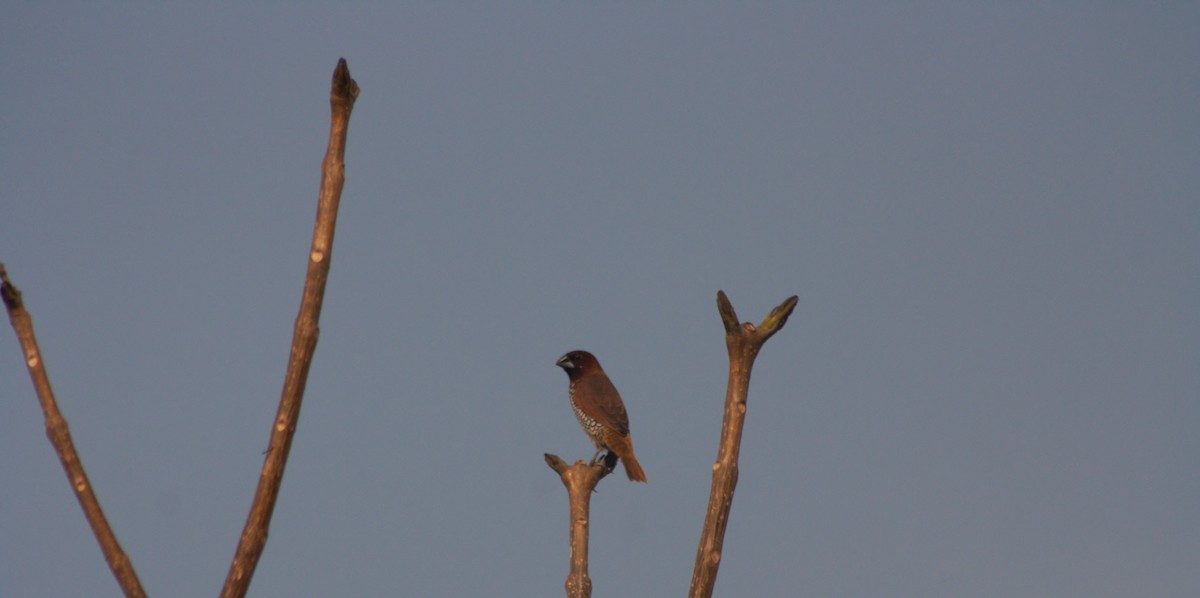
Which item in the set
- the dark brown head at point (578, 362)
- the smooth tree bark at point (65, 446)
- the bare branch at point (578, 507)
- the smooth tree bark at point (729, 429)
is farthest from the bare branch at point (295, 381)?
the dark brown head at point (578, 362)

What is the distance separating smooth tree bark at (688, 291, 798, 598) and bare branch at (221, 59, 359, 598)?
2.28 meters

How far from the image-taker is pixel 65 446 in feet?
16.8

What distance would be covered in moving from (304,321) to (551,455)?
3.85 m

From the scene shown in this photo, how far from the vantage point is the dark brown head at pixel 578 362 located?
1343 centimetres

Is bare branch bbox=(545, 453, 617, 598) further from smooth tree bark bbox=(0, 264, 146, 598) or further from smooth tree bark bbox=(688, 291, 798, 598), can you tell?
smooth tree bark bbox=(0, 264, 146, 598)

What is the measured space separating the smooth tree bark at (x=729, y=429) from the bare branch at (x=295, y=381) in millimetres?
2280

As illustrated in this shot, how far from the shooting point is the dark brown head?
13430mm

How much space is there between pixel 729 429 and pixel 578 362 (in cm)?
701

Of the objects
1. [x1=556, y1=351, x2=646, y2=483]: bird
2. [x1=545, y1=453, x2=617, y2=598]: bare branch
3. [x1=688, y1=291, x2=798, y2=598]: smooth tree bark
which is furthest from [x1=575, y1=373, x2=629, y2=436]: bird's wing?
[x1=688, y1=291, x2=798, y2=598]: smooth tree bark

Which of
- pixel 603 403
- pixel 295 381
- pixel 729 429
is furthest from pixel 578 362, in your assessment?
pixel 295 381

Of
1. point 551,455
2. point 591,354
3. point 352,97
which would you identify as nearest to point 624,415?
point 591,354

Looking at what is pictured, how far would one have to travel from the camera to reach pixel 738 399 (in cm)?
657

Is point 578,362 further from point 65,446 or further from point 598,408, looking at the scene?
point 65,446

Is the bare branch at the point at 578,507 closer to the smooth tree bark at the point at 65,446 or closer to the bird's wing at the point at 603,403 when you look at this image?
the bird's wing at the point at 603,403
